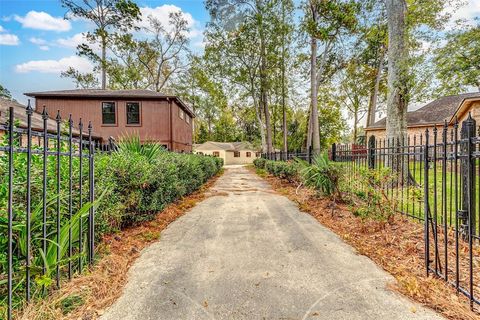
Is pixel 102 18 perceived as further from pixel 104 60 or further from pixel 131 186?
pixel 131 186

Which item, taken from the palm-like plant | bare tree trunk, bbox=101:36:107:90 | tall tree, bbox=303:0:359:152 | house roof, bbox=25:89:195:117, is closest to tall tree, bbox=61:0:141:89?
bare tree trunk, bbox=101:36:107:90

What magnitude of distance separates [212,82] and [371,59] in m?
14.8

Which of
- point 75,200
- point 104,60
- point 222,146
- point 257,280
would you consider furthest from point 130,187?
point 222,146

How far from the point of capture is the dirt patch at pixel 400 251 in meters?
2.16

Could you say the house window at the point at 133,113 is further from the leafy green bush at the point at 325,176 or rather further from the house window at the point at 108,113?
the leafy green bush at the point at 325,176

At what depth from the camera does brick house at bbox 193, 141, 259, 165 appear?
42188 mm

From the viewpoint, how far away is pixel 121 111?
15859mm

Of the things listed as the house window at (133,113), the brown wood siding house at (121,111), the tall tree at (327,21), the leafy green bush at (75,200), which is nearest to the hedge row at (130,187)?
the leafy green bush at (75,200)

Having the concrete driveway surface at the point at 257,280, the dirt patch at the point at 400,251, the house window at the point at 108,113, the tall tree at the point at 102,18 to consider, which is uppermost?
the tall tree at the point at 102,18

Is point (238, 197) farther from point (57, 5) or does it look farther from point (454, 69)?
point (57, 5)

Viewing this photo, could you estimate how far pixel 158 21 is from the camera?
24891 mm

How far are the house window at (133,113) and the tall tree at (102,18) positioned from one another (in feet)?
29.9

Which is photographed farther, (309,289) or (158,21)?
(158,21)

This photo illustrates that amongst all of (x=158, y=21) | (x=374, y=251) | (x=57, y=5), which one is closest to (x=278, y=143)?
(x=158, y=21)
